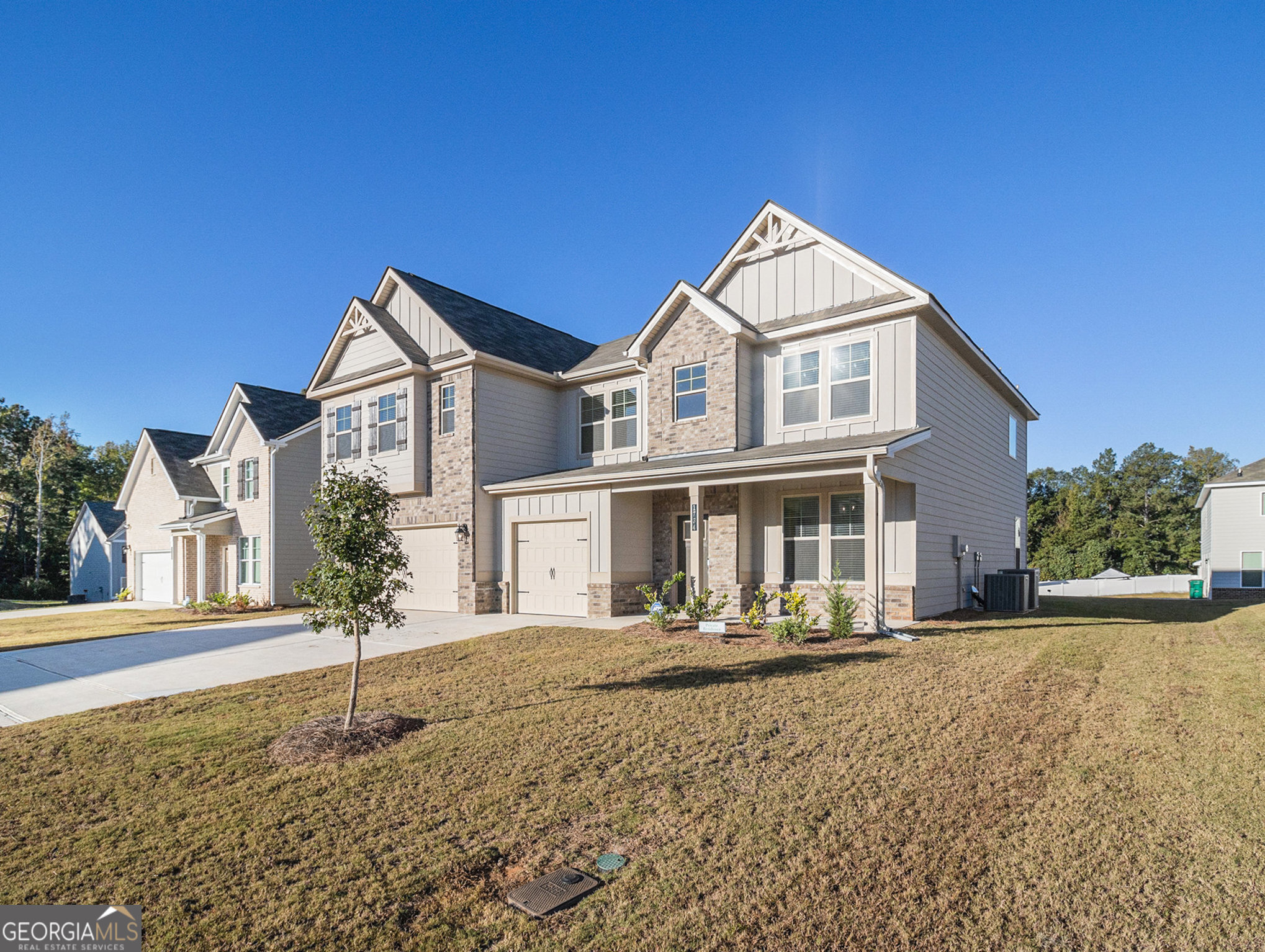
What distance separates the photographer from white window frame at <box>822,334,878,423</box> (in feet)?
42.0

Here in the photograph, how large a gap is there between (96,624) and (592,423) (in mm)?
15037

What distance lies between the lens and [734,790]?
473 centimetres

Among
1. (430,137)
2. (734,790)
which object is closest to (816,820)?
(734,790)

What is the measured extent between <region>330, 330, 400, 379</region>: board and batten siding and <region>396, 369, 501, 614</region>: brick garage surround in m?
2.02

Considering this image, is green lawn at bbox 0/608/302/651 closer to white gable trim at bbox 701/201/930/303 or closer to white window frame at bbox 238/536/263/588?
white window frame at bbox 238/536/263/588

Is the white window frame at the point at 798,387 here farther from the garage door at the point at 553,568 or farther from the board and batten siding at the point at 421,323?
the board and batten siding at the point at 421,323

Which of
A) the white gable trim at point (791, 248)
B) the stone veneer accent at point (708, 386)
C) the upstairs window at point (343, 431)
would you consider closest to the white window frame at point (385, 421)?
the upstairs window at point (343, 431)

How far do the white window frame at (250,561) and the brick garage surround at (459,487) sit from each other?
26.8 feet

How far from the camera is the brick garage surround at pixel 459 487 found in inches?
641

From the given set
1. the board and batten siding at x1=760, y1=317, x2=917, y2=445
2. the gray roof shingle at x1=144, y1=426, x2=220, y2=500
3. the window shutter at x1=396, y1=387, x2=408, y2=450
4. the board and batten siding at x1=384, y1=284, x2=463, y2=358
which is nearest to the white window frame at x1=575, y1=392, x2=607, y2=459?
the board and batten siding at x1=384, y1=284, x2=463, y2=358

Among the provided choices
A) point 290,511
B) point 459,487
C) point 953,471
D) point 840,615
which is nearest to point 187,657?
point 459,487

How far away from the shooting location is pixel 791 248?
14281 mm

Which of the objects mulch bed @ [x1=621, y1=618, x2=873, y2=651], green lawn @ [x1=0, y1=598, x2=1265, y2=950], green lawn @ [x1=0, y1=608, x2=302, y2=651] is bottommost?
green lawn @ [x1=0, y1=608, x2=302, y2=651]

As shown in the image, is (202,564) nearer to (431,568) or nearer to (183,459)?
(183,459)
